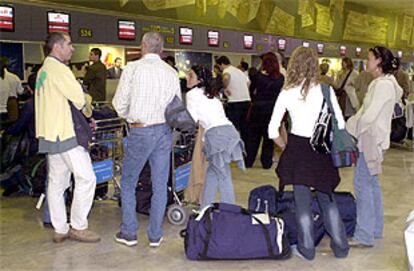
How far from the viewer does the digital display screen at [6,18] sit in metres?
7.17

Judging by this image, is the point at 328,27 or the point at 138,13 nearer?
the point at 138,13

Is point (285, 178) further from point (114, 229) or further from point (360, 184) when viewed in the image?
point (114, 229)

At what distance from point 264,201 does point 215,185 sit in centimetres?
42

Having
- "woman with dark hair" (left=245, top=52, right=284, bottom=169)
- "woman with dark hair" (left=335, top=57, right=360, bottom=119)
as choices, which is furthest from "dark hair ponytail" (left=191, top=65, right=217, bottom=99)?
"woman with dark hair" (left=335, top=57, right=360, bottom=119)

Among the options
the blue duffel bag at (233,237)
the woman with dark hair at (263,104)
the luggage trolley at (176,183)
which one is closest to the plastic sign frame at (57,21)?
the woman with dark hair at (263,104)

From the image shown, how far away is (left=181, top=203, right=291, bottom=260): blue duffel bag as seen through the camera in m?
3.85

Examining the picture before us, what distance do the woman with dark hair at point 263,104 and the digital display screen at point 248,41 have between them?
218 inches

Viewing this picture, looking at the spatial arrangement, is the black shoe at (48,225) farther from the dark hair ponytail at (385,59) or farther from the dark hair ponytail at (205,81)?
the dark hair ponytail at (385,59)

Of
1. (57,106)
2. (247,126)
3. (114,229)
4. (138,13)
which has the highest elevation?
(138,13)

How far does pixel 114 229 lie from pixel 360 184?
2024 millimetres

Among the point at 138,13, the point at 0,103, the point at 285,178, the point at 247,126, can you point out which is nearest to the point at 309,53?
the point at 285,178

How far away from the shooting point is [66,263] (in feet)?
12.8

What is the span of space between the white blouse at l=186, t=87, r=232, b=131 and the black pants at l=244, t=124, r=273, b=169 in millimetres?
2990

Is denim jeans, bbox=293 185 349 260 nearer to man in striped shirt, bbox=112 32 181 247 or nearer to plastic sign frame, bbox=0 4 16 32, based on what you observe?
man in striped shirt, bbox=112 32 181 247
